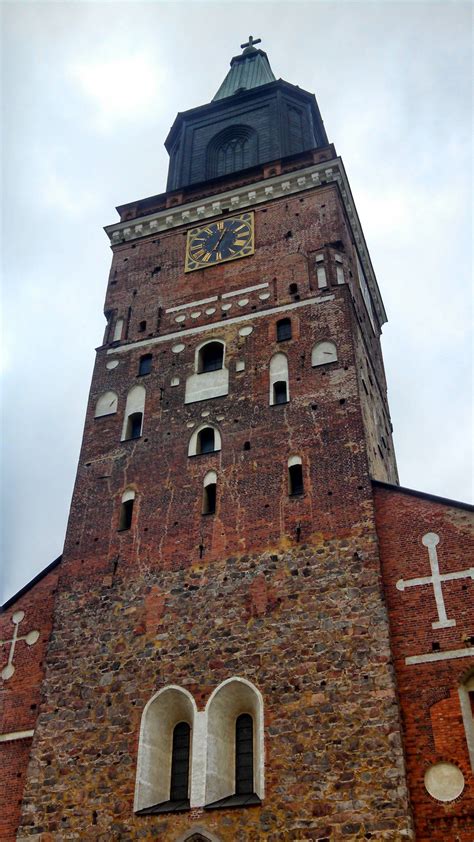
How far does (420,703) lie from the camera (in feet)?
46.0

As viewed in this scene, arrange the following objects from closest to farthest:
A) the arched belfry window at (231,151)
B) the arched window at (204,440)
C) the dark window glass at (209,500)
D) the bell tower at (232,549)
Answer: the bell tower at (232,549) < the dark window glass at (209,500) < the arched window at (204,440) < the arched belfry window at (231,151)

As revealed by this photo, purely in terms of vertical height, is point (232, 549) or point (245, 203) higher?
point (245, 203)

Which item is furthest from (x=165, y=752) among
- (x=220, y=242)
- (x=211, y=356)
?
(x=220, y=242)

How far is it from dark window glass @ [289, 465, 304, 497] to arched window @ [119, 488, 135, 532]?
12.2 feet

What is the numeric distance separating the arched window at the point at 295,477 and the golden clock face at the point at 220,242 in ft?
24.1

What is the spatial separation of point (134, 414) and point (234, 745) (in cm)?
848

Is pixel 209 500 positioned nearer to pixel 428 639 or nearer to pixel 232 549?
pixel 232 549

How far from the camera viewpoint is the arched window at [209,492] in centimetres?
1792

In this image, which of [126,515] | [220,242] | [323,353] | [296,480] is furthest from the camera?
[220,242]

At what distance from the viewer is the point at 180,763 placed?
15.2m

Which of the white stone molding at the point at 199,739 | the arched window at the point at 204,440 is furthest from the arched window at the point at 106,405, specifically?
the white stone molding at the point at 199,739

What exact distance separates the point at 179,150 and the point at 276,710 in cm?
2003

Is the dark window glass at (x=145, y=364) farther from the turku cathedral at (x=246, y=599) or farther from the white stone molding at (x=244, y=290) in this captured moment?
the white stone molding at (x=244, y=290)

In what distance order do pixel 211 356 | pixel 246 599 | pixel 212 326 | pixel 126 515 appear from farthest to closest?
pixel 212 326 < pixel 211 356 < pixel 126 515 < pixel 246 599
